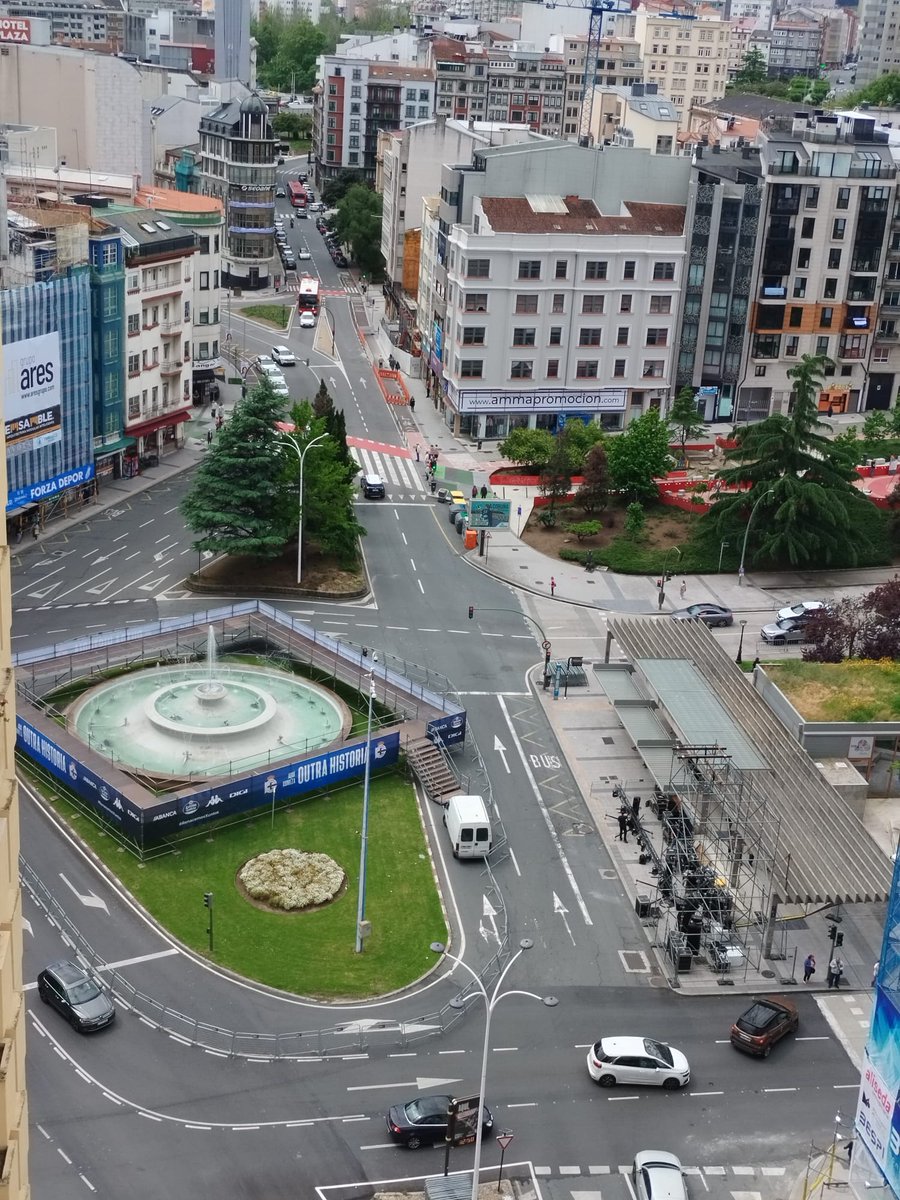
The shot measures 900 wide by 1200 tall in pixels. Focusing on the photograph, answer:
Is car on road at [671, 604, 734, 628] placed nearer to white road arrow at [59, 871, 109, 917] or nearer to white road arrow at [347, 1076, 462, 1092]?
white road arrow at [59, 871, 109, 917]

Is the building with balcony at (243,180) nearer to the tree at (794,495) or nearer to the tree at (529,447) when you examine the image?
the tree at (529,447)

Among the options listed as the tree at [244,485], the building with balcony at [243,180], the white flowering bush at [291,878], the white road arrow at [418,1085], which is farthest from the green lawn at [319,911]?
the building with balcony at [243,180]

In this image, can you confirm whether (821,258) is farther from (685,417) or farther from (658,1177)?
(658,1177)

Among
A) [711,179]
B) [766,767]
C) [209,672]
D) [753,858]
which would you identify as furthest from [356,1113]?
[711,179]

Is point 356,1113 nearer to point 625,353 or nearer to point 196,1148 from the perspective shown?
point 196,1148

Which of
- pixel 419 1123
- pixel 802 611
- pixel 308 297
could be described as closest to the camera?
pixel 419 1123

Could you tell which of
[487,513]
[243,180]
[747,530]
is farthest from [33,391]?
[243,180]

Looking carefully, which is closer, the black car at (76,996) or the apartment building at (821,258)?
the black car at (76,996)
